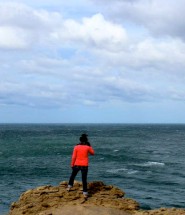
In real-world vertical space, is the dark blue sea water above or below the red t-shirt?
below

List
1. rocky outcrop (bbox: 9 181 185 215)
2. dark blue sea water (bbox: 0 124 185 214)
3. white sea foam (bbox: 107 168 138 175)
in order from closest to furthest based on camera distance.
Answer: rocky outcrop (bbox: 9 181 185 215) < dark blue sea water (bbox: 0 124 185 214) < white sea foam (bbox: 107 168 138 175)

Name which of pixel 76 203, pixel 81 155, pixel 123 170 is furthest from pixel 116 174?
pixel 76 203

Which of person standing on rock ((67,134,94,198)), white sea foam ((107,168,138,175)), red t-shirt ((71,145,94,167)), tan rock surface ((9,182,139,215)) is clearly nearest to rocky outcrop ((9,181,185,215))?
tan rock surface ((9,182,139,215))

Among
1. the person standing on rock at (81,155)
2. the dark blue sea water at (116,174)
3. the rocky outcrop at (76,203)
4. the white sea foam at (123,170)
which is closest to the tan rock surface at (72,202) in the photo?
the rocky outcrop at (76,203)

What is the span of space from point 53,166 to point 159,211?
4713 cm

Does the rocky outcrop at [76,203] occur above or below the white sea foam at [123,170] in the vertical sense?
above

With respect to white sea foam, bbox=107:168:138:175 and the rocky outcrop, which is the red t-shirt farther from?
white sea foam, bbox=107:168:138:175

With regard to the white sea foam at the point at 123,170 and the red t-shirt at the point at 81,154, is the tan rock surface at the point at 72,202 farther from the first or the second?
the white sea foam at the point at 123,170

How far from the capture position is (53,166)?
61.5 meters

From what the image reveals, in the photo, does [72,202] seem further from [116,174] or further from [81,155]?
[116,174]

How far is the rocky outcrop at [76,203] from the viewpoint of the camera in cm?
1502

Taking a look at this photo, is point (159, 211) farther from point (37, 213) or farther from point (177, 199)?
point (177, 199)

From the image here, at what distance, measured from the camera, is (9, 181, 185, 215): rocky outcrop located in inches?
591

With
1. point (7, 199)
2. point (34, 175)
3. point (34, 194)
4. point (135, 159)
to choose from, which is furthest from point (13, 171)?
point (34, 194)
